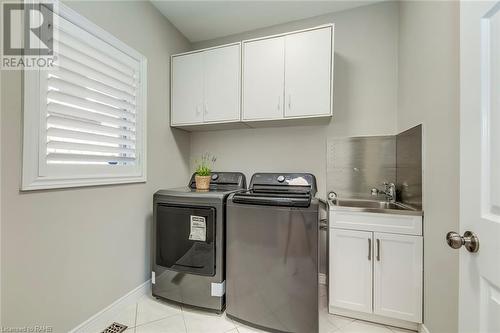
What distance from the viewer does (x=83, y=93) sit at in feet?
4.77

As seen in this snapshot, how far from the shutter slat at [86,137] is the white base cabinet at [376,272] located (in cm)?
175

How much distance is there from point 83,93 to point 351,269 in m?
2.26

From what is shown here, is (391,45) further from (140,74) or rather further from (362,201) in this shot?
(140,74)

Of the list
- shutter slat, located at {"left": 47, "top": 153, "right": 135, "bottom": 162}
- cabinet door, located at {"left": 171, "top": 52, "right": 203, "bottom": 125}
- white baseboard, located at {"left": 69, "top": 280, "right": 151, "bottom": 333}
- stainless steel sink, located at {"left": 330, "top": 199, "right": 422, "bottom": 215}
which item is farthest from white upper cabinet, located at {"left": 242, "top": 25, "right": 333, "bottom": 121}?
white baseboard, located at {"left": 69, "top": 280, "right": 151, "bottom": 333}

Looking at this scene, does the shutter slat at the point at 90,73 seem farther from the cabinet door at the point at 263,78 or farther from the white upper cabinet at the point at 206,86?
the cabinet door at the point at 263,78

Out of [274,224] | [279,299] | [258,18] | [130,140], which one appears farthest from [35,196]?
[258,18]

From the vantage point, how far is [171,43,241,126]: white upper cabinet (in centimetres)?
205

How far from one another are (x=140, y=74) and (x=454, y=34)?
215cm

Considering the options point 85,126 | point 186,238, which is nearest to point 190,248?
point 186,238

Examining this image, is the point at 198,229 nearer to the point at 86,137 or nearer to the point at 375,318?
the point at 86,137

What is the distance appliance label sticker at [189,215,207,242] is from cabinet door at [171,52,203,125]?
0.99m

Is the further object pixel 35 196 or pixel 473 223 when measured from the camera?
pixel 35 196

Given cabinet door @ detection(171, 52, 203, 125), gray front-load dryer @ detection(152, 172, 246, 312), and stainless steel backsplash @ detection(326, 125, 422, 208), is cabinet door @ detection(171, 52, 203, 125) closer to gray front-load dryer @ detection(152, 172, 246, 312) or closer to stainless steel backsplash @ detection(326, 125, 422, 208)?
gray front-load dryer @ detection(152, 172, 246, 312)

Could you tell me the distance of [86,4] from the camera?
145 centimetres
